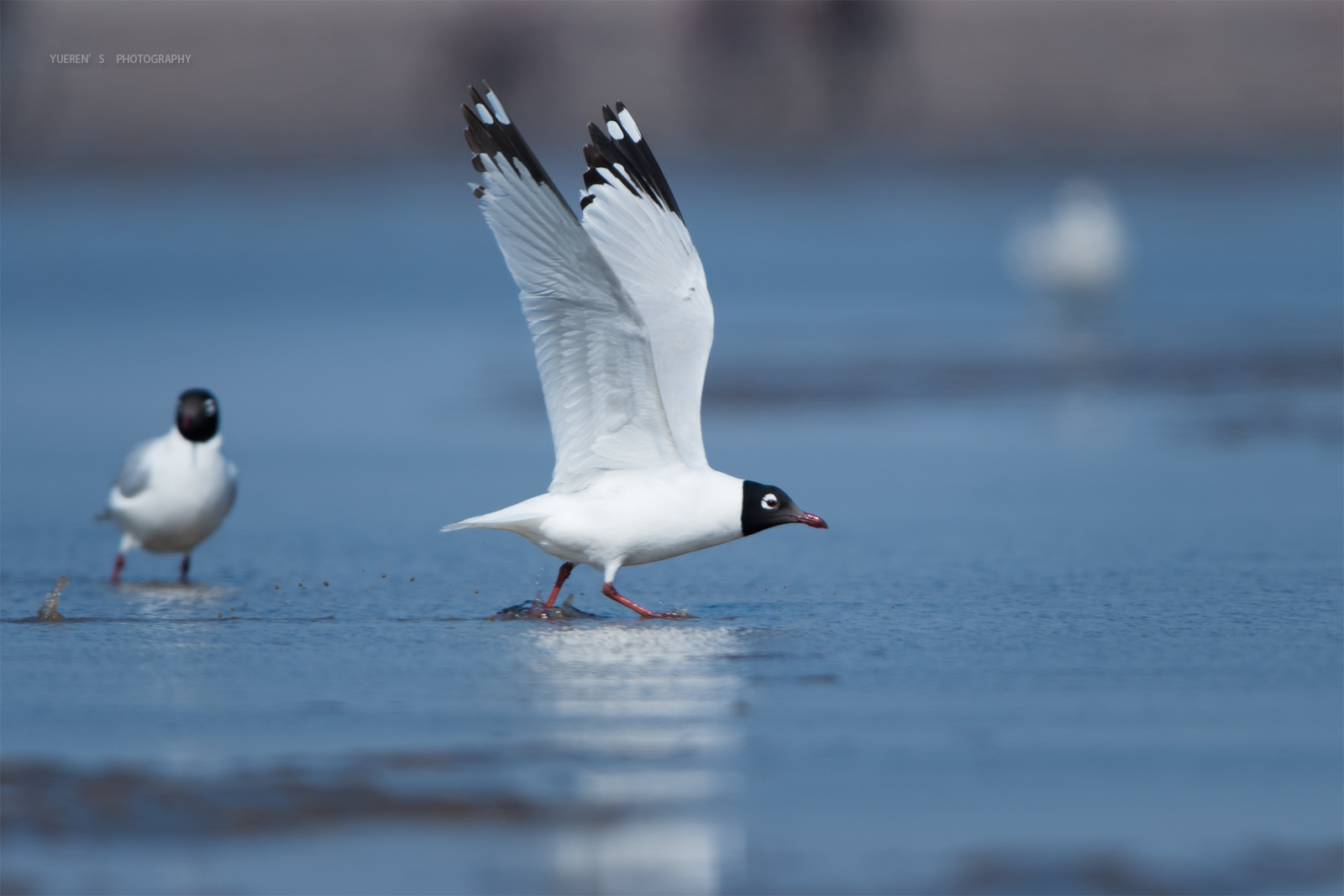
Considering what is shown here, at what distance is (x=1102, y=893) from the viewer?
3.93 m

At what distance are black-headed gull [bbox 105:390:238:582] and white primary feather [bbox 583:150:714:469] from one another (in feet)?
6.40

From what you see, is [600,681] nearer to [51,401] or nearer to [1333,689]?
[1333,689]

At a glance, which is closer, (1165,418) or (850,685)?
(850,685)

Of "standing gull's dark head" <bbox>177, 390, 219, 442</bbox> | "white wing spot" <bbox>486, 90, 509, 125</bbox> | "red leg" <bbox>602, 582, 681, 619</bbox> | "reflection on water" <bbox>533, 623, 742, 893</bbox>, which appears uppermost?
"white wing spot" <bbox>486, 90, 509, 125</bbox>

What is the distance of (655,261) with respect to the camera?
8031 mm

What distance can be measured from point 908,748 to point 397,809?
4.45 feet

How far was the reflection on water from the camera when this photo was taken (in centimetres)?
408

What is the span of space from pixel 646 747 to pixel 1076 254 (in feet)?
54.9

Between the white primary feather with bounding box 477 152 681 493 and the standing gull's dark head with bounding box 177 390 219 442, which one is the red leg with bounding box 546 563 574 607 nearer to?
the white primary feather with bounding box 477 152 681 493

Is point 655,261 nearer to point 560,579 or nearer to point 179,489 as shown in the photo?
point 560,579

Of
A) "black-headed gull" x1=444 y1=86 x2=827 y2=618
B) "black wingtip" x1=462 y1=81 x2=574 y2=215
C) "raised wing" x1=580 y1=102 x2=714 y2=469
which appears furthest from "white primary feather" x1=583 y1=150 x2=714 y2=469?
"black wingtip" x1=462 y1=81 x2=574 y2=215

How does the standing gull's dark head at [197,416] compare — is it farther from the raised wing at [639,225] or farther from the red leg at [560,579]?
the red leg at [560,579]

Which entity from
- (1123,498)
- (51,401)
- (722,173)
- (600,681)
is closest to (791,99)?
(722,173)

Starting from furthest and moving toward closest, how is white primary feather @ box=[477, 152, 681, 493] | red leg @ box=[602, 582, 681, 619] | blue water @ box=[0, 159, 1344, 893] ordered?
red leg @ box=[602, 582, 681, 619] < white primary feather @ box=[477, 152, 681, 493] < blue water @ box=[0, 159, 1344, 893]
